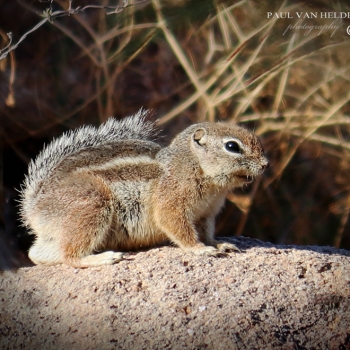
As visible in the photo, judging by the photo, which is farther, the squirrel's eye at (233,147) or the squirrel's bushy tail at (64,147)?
the squirrel's bushy tail at (64,147)

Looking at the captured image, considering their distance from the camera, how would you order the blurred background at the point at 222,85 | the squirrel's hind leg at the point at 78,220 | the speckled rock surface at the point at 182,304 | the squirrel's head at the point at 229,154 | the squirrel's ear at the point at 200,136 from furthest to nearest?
the blurred background at the point at 222,85
the squirrel's ear at the point at 200,136
the squirrel's head at the point at 229,154
the squirrel's hind leg at the point at 78,220
the speckled rock surface at the point at 182,304

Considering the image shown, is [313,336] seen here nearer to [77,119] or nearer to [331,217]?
[331,217]

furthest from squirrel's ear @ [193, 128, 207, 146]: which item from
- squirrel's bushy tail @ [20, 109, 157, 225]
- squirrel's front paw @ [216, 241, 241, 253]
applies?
squirrel's front paw @ [216, 241, 241, 253]

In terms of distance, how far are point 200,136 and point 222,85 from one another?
154cm

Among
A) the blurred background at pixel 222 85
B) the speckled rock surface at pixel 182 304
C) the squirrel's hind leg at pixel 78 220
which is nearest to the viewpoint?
the speckled rock surface at pixel 182 304

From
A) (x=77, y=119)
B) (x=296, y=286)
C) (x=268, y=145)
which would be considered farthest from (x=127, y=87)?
(x=296, y=286)

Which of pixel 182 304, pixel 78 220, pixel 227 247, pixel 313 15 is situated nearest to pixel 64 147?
pixel 78 220

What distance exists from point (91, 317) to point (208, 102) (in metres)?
2.78

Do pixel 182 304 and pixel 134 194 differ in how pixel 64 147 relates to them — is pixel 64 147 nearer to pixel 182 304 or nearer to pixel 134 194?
pixel 134 194

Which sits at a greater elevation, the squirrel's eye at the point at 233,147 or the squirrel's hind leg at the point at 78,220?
the squirrel's eye at the point at 233,147

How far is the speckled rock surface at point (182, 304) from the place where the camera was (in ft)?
11.3

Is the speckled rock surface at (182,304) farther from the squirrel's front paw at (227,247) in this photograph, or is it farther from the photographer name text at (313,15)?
the photographer name text at (313,15)

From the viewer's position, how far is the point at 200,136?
14.5 ft

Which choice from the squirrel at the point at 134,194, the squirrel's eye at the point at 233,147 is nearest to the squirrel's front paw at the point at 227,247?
the squirrel at the point at 134,194
